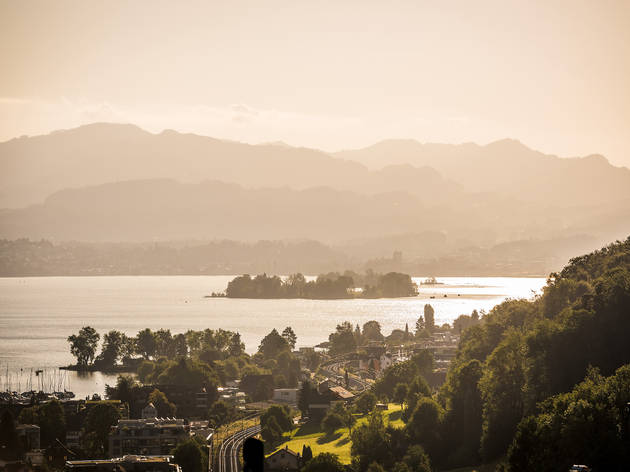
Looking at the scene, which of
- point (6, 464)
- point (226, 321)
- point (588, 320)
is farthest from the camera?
point (226, 321)

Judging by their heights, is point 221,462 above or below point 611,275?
below

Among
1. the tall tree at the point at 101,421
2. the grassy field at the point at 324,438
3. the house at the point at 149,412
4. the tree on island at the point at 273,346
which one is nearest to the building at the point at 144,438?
the tall tree at the point at 101,421

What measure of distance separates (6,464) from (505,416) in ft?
45.4

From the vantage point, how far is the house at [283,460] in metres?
25.9

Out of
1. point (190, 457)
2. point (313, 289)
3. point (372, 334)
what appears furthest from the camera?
point (313, 289)

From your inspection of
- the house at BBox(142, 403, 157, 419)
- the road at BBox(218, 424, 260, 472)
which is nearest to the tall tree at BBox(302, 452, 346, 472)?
the road at BBox(218, 424, 260, 472)

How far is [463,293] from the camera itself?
146m

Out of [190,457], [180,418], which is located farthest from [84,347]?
[190,457]

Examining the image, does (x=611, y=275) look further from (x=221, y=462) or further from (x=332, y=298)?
(x=332, y=298)

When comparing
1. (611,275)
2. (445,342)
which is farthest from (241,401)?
(445,342)

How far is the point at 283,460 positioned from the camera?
26.2 metres

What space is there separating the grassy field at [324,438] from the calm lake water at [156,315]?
17.1 metres

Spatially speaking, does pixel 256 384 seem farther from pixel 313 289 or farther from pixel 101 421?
pixel 313 289

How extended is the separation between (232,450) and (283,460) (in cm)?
337
